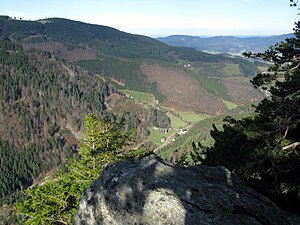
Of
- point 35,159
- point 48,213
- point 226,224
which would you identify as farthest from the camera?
point 35,159

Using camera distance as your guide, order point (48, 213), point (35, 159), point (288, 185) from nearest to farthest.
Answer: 1. point (48, 213)
2. point (288, 185)
3. point (35, 159)

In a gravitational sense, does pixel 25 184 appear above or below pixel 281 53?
below

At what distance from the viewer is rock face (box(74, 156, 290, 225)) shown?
409 inches

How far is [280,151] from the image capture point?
19.1 meters

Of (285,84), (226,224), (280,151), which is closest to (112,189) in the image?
(226,224)

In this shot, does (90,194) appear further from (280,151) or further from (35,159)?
(35,159)

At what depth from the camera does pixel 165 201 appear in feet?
34.9

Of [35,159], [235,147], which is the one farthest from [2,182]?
[235,147]

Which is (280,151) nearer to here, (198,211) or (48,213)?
(198,211)

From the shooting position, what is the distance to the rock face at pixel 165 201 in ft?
34.1

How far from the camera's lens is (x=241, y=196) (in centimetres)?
1205

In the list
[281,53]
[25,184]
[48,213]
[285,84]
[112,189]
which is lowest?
[25,184]

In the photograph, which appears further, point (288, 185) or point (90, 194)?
point (288, 185)

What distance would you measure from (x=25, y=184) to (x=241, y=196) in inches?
7133
